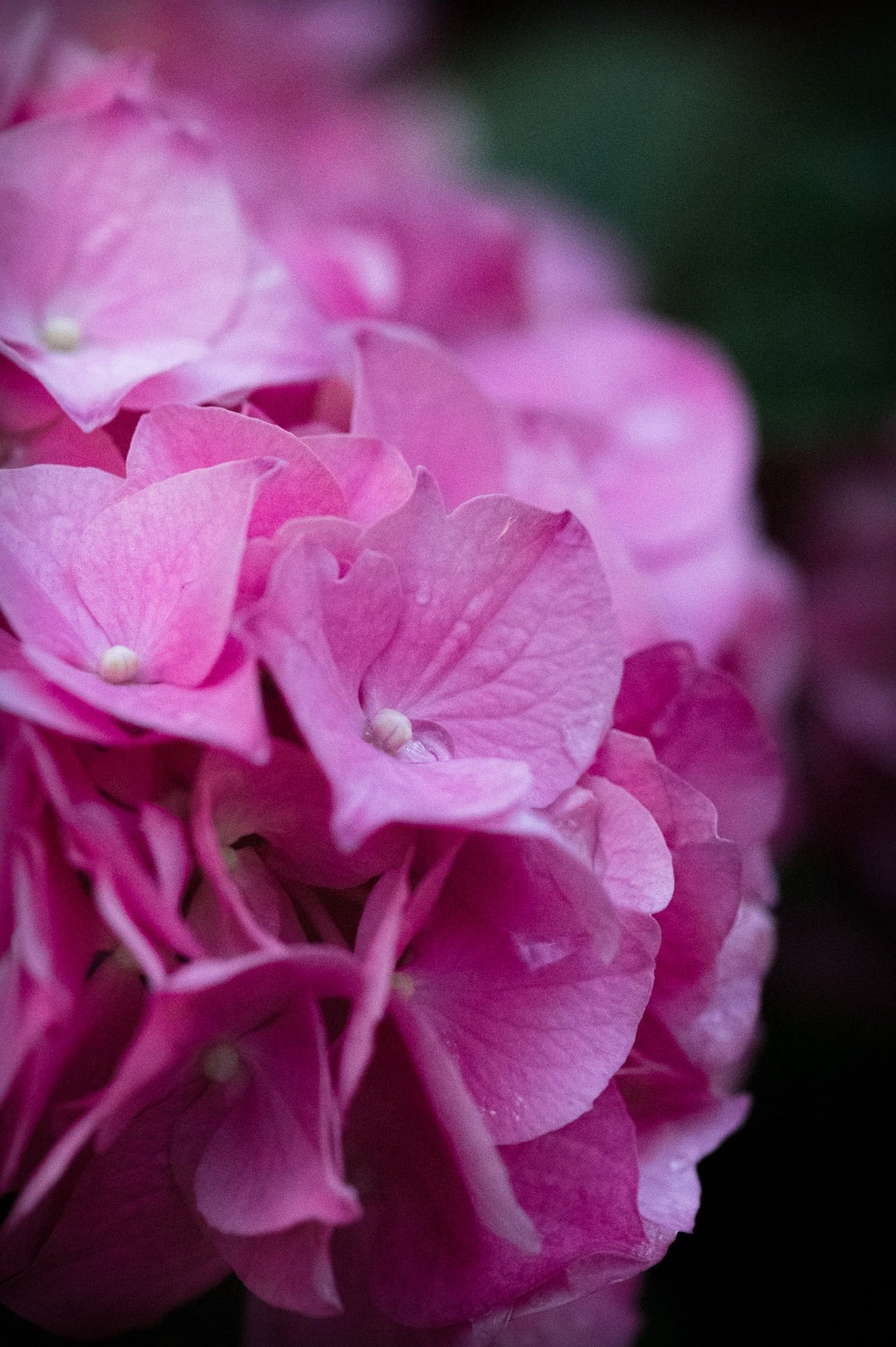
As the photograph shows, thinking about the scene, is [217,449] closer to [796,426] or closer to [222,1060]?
[222,1060]

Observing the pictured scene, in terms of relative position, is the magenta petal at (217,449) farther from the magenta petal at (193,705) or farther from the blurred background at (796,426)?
the blurred background at (796,426)

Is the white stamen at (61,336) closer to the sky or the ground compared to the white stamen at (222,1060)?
closer to the sky

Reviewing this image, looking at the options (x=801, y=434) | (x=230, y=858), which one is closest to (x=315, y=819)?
(x=230, y=858)

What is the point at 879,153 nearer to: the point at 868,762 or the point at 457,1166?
the point at 868,762

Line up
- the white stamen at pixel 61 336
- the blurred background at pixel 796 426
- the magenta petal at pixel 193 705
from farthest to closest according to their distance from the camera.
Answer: the blurred background at pixel 796 426
the white stamen at pixel 61 336
the magenta petal at pixel 193 705

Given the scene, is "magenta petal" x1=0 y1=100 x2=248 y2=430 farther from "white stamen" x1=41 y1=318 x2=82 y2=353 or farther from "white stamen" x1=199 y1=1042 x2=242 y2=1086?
"white stamen" x1=199 y1=1042 x2=242 y2=1086

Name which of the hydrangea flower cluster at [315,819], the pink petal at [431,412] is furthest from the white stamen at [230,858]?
the pink petal at [431,412]

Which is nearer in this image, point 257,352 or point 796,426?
point 257,352
